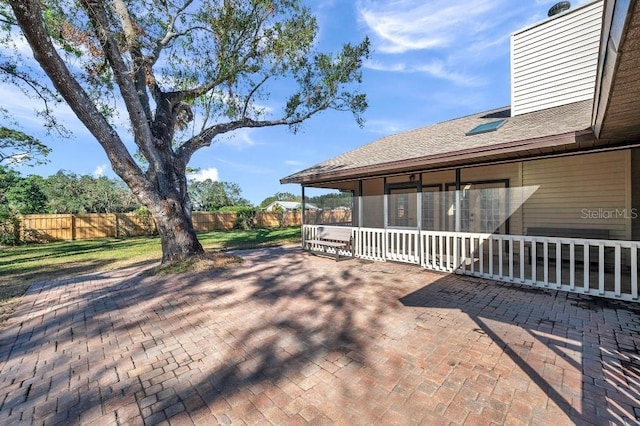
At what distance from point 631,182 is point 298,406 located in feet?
27.2

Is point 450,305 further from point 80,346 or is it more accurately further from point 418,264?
point 80,346

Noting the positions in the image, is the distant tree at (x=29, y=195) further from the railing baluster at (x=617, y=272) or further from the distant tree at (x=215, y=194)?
the railing baluster at (x=617, y=272)

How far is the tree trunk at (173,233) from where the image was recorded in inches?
Answer: 288

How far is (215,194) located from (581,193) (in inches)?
2190

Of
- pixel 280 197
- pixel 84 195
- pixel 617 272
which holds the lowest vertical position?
pixel 617 272

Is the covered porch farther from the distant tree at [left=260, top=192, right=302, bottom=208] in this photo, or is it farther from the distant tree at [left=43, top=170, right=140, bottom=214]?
the distant tree at [left=260, top=192, right=302, bottom=208]

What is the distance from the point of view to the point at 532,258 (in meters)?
5.07

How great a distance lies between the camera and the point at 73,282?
6555mm

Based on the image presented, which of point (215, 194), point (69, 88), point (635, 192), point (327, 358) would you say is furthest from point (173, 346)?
point (215, 194)

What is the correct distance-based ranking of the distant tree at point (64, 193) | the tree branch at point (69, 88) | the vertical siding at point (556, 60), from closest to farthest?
the tree branch at point (69, 88), the vertical siding at point (556, 60), the distant tree at point (64, 193)

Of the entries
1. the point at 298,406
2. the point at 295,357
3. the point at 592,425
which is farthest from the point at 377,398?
the point at 592,425

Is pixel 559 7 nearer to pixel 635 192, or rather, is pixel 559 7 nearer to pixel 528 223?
pixel 635 192

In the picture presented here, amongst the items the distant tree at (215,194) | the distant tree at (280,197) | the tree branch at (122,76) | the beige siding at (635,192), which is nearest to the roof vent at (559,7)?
the beige siding at (635,192)

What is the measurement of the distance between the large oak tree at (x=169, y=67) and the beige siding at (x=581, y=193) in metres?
7.60
